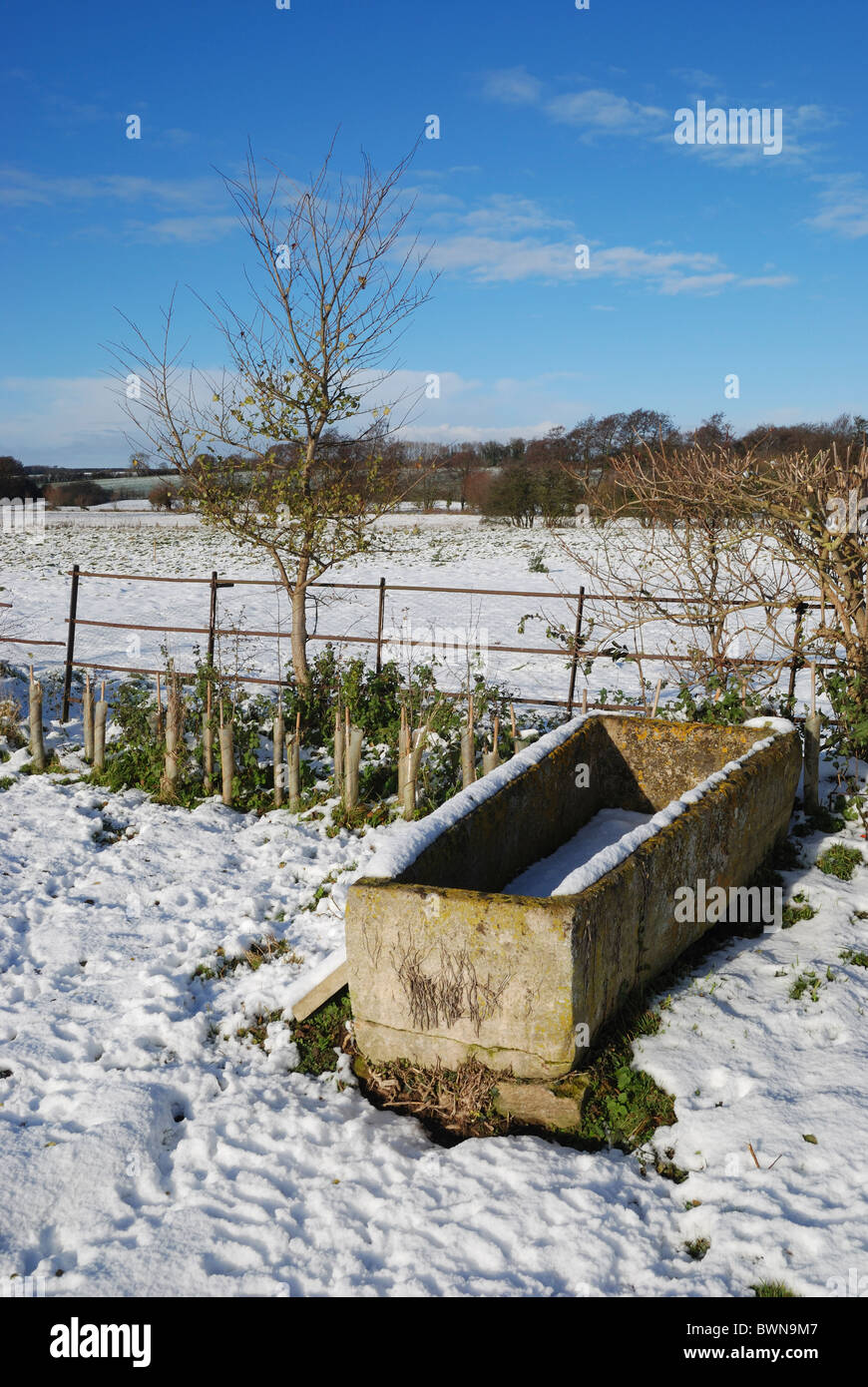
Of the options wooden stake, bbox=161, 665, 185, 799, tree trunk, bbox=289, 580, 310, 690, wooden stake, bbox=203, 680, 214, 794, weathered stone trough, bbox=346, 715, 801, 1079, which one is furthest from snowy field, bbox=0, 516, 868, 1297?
tree trunk, bbox=289, 580, 310, 690

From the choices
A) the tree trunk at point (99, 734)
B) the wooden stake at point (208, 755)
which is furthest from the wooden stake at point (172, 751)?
Answer: the tree trunk at point (99, 734)

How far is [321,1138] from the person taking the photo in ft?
11.5

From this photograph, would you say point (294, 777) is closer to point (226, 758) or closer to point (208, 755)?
point (226, 758)

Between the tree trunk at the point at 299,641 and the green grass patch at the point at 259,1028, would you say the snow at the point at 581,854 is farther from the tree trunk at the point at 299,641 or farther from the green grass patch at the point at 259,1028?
the tree trunk at the point at 299,641

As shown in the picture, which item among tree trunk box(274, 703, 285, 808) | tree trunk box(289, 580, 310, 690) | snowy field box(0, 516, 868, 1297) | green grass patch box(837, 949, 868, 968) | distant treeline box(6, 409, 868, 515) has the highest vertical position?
distant treeline box(6, 409, 868, 515)

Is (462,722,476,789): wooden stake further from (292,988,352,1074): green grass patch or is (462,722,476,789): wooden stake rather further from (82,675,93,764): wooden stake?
(82,675,93,764): wooden stake

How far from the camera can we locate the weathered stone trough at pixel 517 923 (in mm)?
3516

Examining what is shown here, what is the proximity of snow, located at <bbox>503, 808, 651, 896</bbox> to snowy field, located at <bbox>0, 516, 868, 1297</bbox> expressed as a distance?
2.75 ft

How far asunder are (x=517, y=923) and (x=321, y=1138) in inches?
44.6

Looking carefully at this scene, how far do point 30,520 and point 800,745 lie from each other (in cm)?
3289

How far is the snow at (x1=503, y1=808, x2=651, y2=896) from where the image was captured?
15.7ft

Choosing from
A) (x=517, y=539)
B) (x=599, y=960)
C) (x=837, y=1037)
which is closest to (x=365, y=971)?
(x=599, y=960)

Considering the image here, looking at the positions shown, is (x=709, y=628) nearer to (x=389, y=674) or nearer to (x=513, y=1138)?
(x=389, y=674)

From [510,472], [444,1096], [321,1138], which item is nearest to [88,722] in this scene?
[321,1138]
